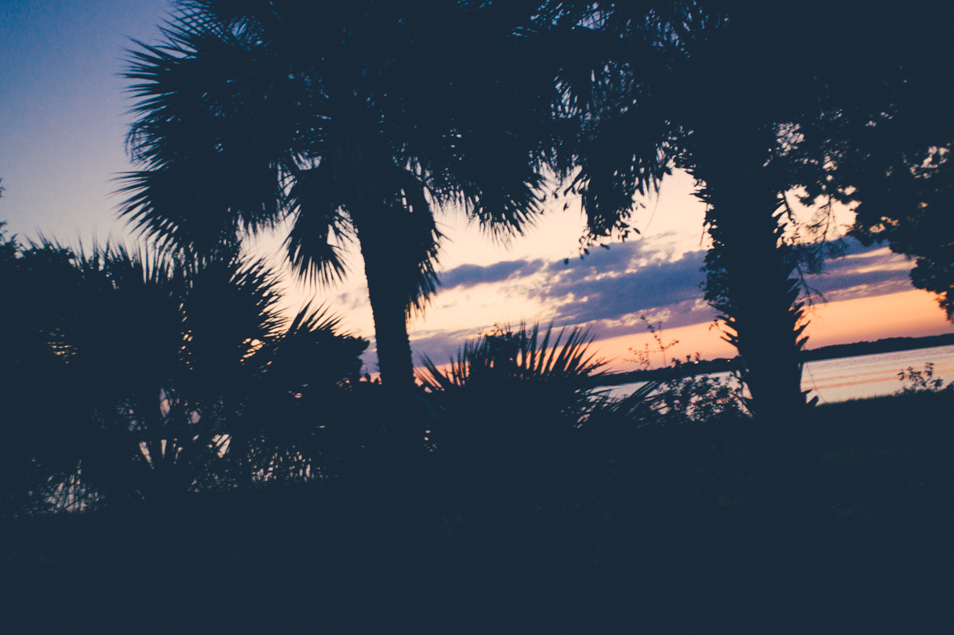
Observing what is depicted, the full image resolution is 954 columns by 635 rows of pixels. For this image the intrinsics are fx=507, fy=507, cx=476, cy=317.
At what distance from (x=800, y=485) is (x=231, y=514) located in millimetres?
4736

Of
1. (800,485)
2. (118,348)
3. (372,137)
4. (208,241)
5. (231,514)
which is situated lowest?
(800,485)

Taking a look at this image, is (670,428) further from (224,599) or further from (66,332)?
(66,332)

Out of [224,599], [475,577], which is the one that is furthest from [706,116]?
[224,599]

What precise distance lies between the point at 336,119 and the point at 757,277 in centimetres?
443

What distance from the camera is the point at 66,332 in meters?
4.21

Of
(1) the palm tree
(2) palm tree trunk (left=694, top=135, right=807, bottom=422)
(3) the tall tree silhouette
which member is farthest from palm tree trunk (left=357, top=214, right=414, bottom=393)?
(2) palm tree trunk (left=694, top=135, right=807, bottom=422)

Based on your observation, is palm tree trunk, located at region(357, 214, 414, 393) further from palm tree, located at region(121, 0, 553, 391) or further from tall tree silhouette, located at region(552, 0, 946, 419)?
tall tree silhouette, located at region(552, 0, 946, 419)

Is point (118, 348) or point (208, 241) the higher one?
point (208, 241)

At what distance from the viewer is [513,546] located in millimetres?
4242

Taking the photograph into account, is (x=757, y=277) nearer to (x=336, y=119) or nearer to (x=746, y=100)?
(x=746, y=100)

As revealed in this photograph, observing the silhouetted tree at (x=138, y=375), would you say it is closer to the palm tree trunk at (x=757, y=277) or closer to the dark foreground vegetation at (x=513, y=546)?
the dark foreground vegetation at (x=513, y=546)

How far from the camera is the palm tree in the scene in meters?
5.01

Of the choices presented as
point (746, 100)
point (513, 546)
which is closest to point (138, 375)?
point (513, 546)

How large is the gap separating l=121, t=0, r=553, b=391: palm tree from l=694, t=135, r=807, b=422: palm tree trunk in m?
2.12
